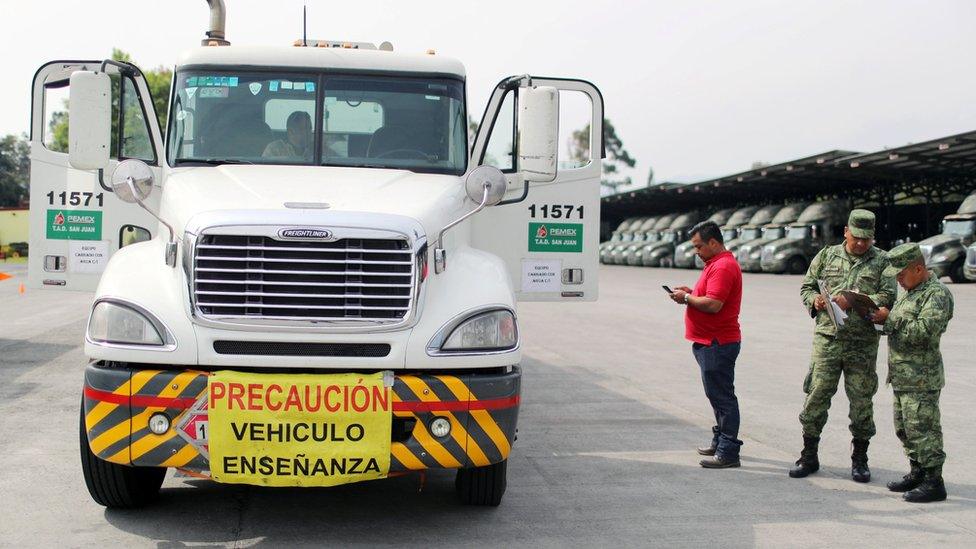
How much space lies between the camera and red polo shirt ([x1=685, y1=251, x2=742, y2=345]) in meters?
7.00

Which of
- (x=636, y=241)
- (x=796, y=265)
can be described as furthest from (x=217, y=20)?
(x=636, y=241)

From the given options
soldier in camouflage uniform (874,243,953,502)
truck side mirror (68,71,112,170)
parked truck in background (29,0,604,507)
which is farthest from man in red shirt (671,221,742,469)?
truck side mirror (68,71,112,170)

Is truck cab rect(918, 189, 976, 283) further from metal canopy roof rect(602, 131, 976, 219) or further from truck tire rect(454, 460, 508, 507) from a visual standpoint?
truck tire rect(454, 460, 508, 507)

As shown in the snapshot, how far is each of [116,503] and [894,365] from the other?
460 centimetres

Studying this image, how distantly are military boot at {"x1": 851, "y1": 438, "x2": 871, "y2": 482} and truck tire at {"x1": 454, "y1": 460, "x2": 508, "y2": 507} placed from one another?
245cm

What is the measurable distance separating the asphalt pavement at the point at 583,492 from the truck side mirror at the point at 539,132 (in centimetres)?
198

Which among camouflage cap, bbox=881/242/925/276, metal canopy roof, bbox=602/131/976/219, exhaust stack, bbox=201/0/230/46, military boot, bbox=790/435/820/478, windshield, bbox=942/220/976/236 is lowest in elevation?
military boot, bbox=790/435/820/478

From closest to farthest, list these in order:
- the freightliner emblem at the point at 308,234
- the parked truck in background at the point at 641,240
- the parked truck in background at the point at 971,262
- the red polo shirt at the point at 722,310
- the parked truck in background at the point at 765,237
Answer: the freightliner emblem at the point at 308,234, the red polo shirt at the point at 722,310, the parked truck in background at the point at 971,262, the parked truck in background at the point at 765,237, the parked truck in background at the point at 641,240

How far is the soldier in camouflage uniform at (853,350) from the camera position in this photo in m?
6.66

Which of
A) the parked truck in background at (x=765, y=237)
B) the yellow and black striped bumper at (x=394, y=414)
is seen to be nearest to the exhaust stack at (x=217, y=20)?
the yellow and black striped bumper at (x=394, y=414)

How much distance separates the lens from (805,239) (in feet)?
144

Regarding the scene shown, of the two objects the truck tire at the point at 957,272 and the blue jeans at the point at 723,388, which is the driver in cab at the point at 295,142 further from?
the truck tire at the point at 957,272

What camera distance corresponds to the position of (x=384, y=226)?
5.20 m

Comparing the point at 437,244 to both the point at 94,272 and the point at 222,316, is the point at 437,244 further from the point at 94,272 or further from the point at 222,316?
the point at 94,272
